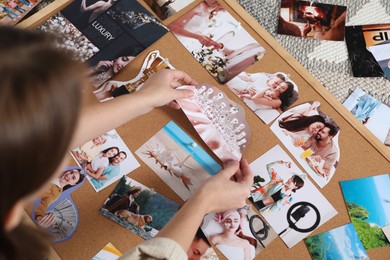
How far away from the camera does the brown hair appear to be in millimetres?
444

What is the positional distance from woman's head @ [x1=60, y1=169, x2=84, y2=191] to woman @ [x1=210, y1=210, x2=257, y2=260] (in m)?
0.25

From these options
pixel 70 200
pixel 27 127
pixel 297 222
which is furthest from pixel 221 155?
pixel 27 127

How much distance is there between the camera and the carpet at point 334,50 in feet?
3.87

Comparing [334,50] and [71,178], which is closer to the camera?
[71,178]

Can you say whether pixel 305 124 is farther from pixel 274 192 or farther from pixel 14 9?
pixel 14 9

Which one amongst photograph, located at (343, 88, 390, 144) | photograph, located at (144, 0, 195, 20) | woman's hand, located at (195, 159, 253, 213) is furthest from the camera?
photograph, located at (343, 88, 390, 144)

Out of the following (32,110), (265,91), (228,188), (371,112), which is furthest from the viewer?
(371,112)

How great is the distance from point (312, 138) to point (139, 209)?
1.08 feet

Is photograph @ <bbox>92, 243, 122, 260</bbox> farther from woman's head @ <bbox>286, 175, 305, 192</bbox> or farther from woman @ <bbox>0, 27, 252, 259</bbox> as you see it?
woman's head @ <bbox>286, 175, 305, 192</bbox>

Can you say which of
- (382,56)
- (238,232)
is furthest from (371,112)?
(238,232)

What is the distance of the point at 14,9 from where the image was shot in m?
1.17

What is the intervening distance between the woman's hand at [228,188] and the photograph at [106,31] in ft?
0.98

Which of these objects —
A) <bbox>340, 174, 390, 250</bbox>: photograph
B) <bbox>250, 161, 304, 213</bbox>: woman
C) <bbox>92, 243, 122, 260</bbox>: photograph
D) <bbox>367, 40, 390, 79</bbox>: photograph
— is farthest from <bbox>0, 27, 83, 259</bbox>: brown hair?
<bbox>367, 40, 390, 79</bbox>: photograph

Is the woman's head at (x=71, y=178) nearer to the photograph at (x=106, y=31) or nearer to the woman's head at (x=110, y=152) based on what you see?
the woman's head at (x=110, y=152)
